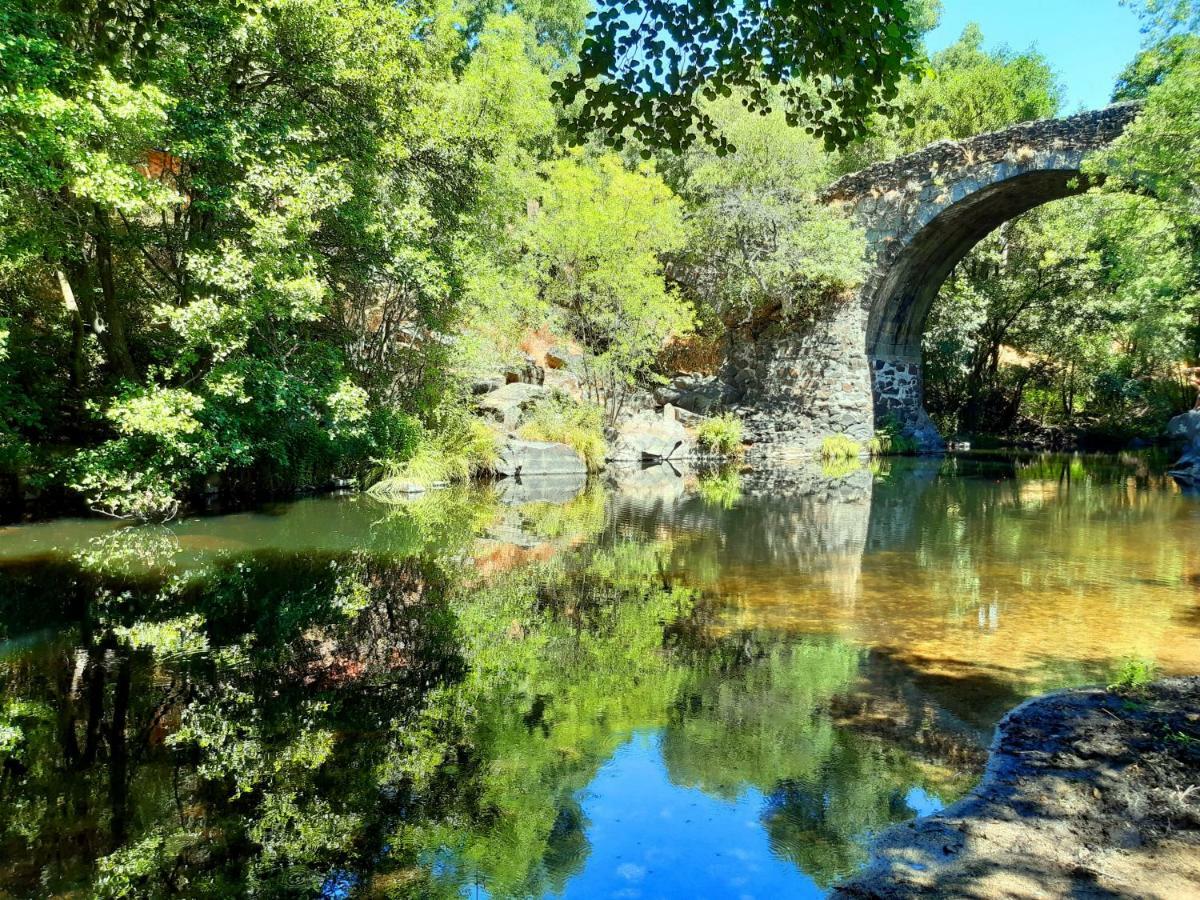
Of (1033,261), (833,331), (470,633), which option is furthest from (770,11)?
(1033,261)

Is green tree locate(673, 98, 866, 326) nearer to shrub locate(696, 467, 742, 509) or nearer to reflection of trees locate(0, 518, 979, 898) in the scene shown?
shrub locate(696, 467, 742, 509)

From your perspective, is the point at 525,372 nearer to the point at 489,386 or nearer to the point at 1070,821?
the point at 489,386

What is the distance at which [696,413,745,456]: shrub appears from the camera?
66.3 ft

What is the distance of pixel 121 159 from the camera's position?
8250 mm

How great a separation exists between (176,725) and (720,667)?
2.72m

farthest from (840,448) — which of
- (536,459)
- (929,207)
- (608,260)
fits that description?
(536,459)

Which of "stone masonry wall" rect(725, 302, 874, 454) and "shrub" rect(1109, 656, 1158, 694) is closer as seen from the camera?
"shrub" rect(1109, 656, 1158, 694)

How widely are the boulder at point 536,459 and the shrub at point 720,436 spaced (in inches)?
191

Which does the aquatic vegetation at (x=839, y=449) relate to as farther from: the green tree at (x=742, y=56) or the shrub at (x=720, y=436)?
the green tree at (x=742, y=56)

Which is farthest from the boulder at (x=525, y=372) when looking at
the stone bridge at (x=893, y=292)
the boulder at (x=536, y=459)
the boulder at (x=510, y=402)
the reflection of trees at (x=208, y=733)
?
the reflection of trees at (x=208, y=733)

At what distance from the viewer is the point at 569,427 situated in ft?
55.7

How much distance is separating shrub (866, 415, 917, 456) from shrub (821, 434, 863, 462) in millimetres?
1397

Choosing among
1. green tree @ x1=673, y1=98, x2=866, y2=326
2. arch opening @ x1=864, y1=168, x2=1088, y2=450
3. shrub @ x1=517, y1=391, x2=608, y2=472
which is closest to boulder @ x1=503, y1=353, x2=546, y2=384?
shrub @ x1=517, y1=391, x2=608, y2=472

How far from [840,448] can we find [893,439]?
2309 millimetres
